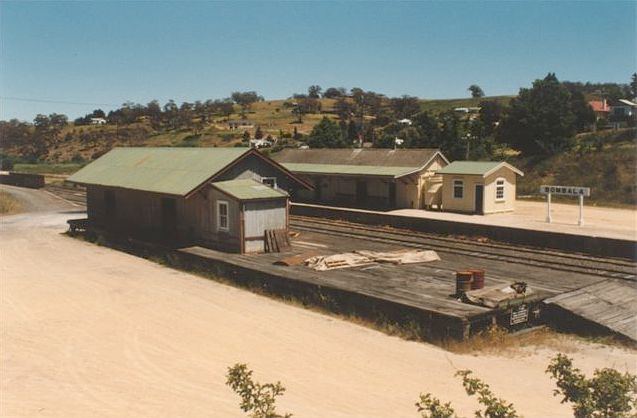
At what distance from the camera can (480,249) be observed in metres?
23.0

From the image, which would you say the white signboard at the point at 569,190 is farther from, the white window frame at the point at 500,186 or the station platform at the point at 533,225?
the white window frame at the point at 500,186

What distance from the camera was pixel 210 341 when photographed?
13594 mm

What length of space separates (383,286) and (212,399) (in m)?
7.08

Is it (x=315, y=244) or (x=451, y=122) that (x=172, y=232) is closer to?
(x=315, y=244)

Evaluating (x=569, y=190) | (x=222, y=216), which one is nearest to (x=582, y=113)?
(x=569, y=190)

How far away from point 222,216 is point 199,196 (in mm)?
1501

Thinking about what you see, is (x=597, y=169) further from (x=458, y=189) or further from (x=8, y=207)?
(x=8, y=207)

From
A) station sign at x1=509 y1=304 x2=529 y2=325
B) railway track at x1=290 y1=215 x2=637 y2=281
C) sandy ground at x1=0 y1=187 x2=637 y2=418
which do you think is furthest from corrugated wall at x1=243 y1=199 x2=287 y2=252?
station sign at x1=509 y1=304 x2=529 y2=325

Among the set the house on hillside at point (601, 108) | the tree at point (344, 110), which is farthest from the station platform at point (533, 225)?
the tree at point (344, 110)

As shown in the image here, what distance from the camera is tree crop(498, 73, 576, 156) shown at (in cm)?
5119

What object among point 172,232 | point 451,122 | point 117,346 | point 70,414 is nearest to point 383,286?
point 117,346

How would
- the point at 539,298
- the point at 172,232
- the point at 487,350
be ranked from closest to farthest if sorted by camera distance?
the point at 487,350, the point at 539,298, the point at 172,232

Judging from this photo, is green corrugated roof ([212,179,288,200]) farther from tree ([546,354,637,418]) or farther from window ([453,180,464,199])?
tree ([546,354,637,418])

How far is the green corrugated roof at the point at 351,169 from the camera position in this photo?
34.0 m
